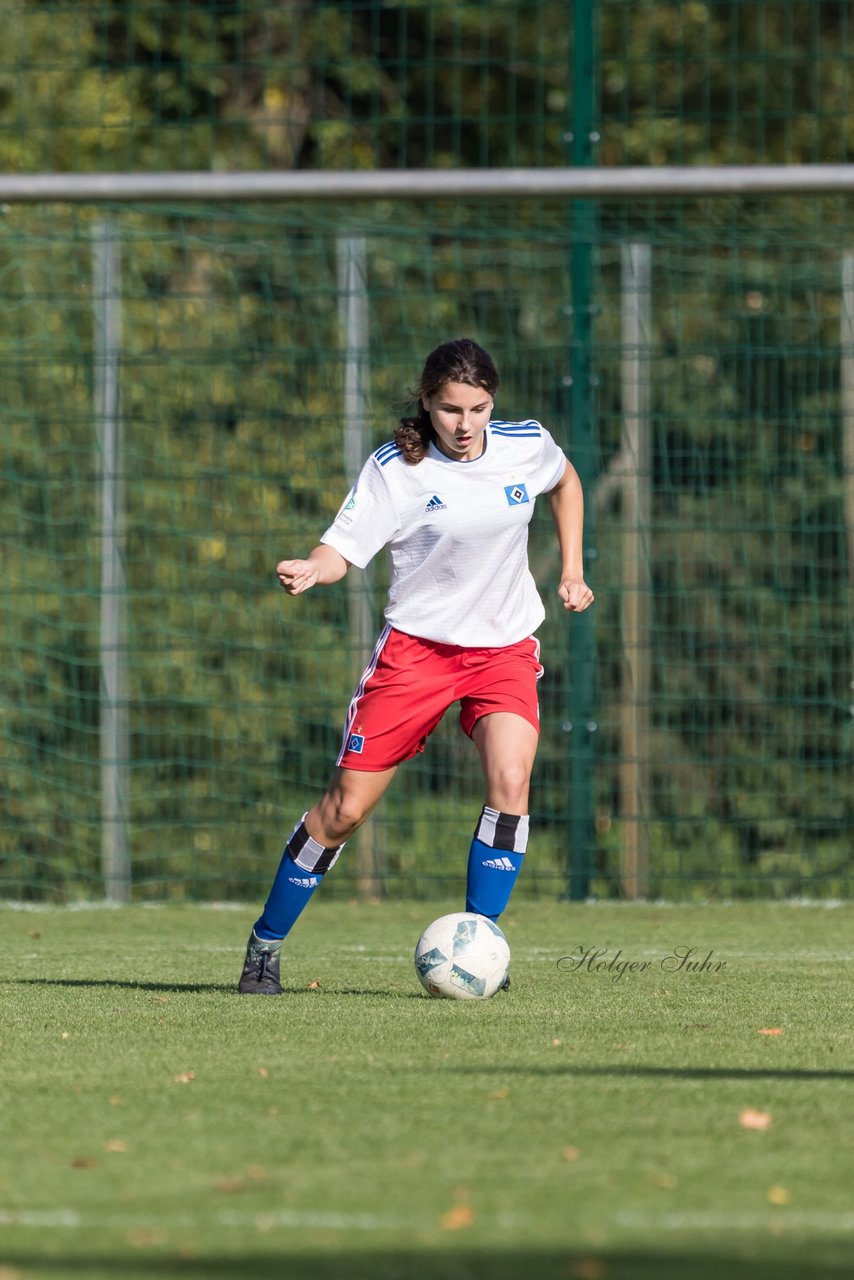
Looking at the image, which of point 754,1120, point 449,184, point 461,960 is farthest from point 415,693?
point 449,184

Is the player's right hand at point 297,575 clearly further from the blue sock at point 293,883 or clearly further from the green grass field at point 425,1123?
the green grass field at point 425,1123

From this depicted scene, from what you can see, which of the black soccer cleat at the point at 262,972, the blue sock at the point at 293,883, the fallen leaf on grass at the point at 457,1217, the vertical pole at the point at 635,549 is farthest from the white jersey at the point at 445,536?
the vertical pole at the point at 635,549

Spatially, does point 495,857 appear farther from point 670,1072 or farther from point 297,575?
point 670,1072

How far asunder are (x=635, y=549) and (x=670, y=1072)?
16.5ft

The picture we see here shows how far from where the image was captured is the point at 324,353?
9.20 m

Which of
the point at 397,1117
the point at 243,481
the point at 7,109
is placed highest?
the point at 7,109

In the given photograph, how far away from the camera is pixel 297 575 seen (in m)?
5.09

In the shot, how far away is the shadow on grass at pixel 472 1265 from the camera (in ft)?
8.71

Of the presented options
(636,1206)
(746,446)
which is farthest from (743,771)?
(636,1206)

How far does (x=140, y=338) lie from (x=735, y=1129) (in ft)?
26.8

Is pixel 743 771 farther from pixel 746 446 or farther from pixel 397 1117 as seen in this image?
pixel 397 1117

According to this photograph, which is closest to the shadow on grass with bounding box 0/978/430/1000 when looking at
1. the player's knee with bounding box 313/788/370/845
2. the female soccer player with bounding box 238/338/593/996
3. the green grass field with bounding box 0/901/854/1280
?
the green grass field with bounding box 0/901/854/1280
